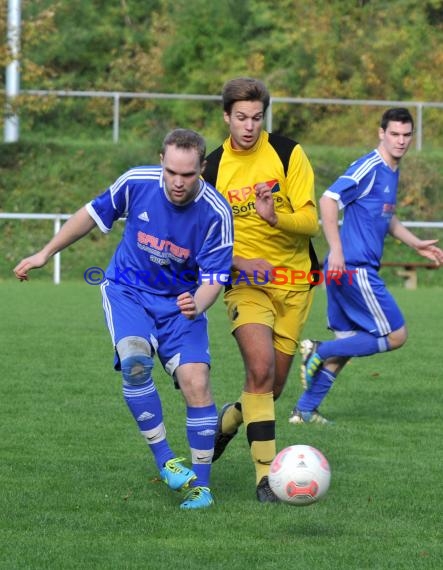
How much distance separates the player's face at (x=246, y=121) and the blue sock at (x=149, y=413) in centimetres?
133

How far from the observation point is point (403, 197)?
976 inches

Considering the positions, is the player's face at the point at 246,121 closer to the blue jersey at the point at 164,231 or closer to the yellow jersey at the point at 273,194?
the yellow jersey at the point at 273,194

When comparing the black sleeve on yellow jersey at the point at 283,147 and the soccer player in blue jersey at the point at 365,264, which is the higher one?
the black sleeve on yellow jersey at the point at 283,147

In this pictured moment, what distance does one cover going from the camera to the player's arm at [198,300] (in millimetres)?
5578

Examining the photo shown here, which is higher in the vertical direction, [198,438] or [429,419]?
[198,438]

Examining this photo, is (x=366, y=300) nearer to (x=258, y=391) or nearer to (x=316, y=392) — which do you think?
(x=316, y=392)

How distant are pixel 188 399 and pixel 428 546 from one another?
1.39 metres

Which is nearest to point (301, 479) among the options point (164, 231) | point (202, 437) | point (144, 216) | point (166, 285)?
point (202, 437)

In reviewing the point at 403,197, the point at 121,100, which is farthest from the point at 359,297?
the point at 121,100

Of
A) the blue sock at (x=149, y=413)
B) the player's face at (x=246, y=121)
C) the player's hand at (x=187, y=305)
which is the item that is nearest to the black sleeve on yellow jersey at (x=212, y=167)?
the player's face at (x=246, y=121)

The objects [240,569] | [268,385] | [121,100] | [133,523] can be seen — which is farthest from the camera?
[121,100]

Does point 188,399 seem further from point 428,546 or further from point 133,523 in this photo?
point 428,546

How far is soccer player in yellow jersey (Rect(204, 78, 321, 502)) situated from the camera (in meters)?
6.20

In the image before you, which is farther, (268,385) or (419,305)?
(419,305)
